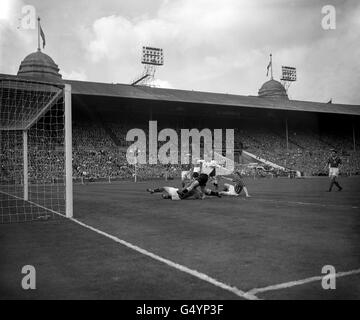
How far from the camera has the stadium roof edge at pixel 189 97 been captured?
42.3 m

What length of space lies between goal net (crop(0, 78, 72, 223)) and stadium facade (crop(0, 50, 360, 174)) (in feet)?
35.0

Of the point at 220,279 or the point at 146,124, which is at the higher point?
the point at 146,124

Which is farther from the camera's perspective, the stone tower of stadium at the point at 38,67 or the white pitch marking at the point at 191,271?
the stone tower of stadium at the point at 38,67

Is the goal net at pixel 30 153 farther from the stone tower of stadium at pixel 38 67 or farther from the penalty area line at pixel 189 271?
the stone tower of stadium at pixel 38 67

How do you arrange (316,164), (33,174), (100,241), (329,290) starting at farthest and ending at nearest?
(316,164)
(33,174)
(100,241)
(329,290)

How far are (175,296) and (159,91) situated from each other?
46.2 metres

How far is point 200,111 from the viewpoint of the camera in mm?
50062

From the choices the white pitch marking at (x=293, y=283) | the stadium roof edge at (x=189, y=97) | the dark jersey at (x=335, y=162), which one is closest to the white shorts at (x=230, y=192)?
the dark jersey at (x=335, y=162)

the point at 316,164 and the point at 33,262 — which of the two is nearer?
the point at 33,262

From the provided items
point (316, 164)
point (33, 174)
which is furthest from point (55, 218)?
point (316, 164)

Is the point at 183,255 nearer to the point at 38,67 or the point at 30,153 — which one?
the point at 30,153

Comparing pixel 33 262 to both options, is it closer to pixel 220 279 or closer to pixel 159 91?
pixel 220 279
